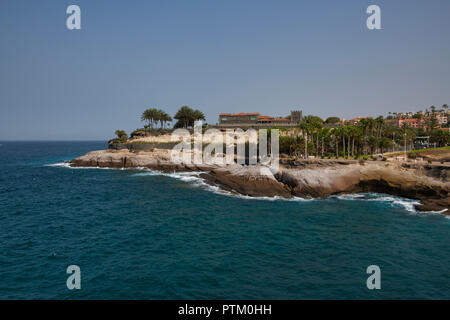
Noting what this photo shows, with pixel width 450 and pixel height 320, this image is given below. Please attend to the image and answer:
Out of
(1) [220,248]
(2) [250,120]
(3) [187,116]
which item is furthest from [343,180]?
(3) [187,116]

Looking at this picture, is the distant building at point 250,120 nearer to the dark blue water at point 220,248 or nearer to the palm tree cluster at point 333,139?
the palm tree cluster at point 333,139

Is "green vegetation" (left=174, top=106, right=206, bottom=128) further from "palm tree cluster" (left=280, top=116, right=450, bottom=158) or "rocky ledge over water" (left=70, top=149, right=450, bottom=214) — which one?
"rocky ledge over water" (left=70, top=149, right=450, bottom=214)

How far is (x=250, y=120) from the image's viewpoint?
4985 inches

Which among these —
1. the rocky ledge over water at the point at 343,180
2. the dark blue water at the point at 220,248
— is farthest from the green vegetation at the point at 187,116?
the dark blue water at the point at 220,248

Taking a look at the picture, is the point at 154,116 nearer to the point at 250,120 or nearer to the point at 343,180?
the point at 250,120

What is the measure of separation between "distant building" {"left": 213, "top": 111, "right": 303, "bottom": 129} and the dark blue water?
85145mm

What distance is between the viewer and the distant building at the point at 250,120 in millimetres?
122938

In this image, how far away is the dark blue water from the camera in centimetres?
1730

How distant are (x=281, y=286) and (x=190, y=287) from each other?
20.3ft

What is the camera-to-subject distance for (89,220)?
103 ft

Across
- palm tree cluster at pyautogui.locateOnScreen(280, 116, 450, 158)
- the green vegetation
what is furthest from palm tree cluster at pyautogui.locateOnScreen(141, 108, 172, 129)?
palm tree cluster at pyautogui.locateOnScreen(280, 116, 450, 158)

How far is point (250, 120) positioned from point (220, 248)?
107702mm
